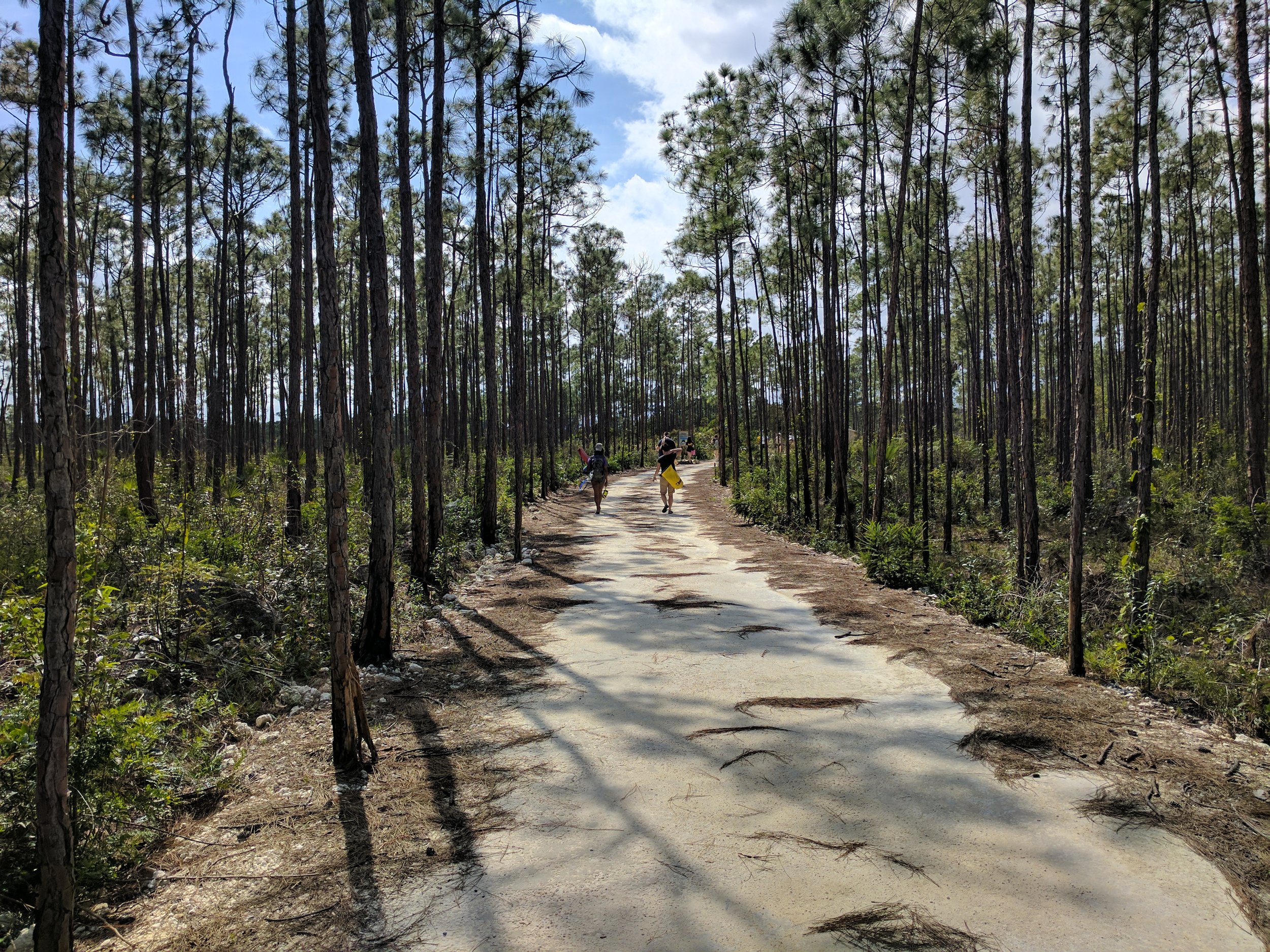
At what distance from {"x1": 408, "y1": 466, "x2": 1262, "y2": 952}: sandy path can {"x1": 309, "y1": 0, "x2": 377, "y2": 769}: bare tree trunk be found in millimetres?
1183

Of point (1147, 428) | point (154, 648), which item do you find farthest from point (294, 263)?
point (1147, 428)

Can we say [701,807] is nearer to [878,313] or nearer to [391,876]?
[391,876]

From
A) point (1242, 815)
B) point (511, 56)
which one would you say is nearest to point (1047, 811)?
point (1242, 815)

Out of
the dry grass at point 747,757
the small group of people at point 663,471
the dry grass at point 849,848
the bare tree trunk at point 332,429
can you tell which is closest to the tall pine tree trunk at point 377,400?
the bare tree trunk at point 332,429

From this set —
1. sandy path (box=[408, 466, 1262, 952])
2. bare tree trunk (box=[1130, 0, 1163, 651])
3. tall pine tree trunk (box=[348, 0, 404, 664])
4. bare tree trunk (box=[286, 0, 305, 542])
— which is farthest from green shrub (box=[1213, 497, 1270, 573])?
bare tree trunk (box=[286, 0, 305, 542])

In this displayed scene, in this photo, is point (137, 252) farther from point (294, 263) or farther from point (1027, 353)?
point (1027, 353)

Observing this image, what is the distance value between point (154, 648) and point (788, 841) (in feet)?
18.0

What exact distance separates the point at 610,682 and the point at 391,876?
8.70 ft

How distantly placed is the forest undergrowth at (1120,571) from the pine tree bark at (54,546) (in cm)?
619

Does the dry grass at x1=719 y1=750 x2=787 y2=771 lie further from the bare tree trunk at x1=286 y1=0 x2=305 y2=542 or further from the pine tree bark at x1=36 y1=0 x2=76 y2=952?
the bare tree trunk at x1=286 y1=0 x2=305 y2=542

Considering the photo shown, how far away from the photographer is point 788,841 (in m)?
3.20

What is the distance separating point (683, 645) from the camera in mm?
6496

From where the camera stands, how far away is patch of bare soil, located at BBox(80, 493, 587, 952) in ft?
9.04

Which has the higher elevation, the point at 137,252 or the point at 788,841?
the point at 137,252
